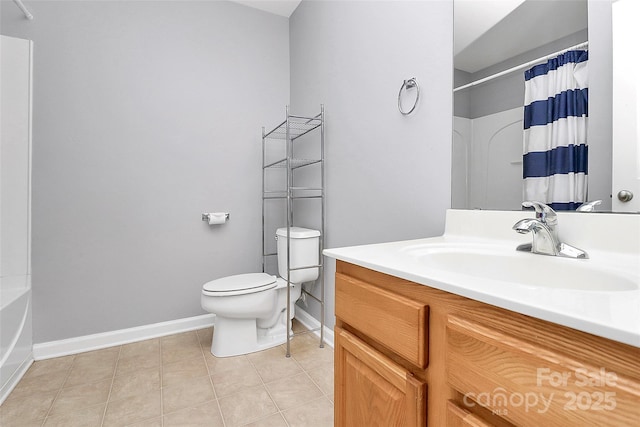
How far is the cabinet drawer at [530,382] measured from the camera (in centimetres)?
36

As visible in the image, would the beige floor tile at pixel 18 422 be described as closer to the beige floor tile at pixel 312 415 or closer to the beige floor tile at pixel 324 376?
the beige floor tile at pixel 312 415

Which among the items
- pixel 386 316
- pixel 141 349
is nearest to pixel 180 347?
pixel 141 349

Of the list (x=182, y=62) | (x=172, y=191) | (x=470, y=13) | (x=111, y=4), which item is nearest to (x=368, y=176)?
(x=470, y=13)

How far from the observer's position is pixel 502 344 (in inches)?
19.1

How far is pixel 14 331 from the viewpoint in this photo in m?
1.61

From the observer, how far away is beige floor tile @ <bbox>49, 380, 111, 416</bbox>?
139 centimetres

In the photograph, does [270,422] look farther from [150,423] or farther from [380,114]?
[380,114]

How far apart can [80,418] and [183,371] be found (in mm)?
462

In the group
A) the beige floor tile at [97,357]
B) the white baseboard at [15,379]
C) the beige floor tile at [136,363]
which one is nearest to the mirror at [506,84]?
the beige floor tile at [136,363]

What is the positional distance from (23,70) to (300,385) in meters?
2.37

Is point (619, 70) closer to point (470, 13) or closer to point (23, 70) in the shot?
point (470, 13)

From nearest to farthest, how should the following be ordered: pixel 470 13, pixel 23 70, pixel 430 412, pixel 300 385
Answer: pixel 430 412 → pixel 470 13 → pixel 300 385 → pixel 23 70

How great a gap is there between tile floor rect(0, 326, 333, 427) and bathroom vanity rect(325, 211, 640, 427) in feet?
2.15

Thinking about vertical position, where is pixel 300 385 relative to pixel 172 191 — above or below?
below
